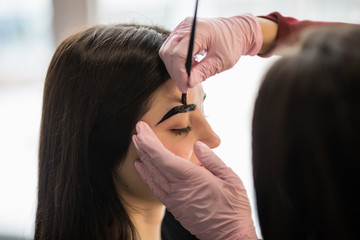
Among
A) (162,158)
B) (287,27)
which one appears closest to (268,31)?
(287,27)

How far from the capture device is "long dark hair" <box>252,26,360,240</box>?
65 centimetres

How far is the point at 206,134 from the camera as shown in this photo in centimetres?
111

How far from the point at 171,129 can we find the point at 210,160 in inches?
5.8

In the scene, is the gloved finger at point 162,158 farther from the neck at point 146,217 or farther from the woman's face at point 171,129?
the neck at point 146,217

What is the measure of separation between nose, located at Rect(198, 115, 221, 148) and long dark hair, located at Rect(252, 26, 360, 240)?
0.35 meters

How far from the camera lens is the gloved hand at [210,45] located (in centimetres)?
95

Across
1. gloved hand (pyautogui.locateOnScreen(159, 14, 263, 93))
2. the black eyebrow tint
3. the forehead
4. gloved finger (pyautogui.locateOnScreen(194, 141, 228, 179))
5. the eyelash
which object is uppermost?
gloved hand (pyautogui.locateOnScreen(159, 14, 263, 93))

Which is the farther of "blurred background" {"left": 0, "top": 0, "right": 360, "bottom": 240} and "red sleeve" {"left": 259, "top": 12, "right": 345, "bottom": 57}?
"blurred background" {"left": 0, "top": 0, "right": 360, "bottom": 240}

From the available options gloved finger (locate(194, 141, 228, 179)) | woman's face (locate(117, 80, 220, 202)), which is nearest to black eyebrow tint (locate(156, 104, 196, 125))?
woman's face (locate(117, 80, 220, 202))

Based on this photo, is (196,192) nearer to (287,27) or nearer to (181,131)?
(181,131)

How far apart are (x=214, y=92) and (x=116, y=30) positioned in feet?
2.68

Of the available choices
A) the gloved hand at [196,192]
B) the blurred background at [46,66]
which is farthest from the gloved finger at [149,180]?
the blurred background at [46,66]

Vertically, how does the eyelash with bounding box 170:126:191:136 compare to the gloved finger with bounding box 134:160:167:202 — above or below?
above

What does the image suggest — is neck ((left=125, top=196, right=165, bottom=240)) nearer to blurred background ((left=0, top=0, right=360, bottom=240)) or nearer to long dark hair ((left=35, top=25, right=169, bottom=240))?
long dark hair ((left=35, top=25, right=169, bottom=240))
